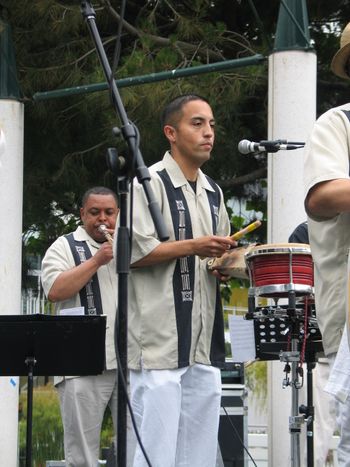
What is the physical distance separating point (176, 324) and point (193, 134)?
969mm

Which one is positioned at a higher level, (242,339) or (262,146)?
(262,146)

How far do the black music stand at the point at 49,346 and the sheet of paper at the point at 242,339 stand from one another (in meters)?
0.87

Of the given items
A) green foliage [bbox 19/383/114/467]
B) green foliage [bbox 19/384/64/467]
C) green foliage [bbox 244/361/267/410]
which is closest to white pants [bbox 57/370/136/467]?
green foliage [bbox 19/383/114/467]

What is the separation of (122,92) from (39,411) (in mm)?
3965

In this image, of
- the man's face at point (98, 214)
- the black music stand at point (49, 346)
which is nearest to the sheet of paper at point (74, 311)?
the man's face at point (98, 214)

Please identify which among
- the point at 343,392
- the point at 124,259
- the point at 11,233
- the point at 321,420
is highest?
the point at 11,233

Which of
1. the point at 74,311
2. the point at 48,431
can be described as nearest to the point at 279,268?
the point at 74,311

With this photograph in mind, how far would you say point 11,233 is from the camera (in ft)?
28.7

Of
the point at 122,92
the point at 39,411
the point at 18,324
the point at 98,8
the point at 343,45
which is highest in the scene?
the point at 98,8

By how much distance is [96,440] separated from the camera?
6.66 m

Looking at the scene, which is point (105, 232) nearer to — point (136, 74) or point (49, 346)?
point (49, 346)

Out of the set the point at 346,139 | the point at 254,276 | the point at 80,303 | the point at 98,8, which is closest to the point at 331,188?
the point at 346,139

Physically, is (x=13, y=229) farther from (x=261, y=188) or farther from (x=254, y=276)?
Answer: (x=254, y=276)

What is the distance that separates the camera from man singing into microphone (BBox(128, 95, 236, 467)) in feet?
17.0
